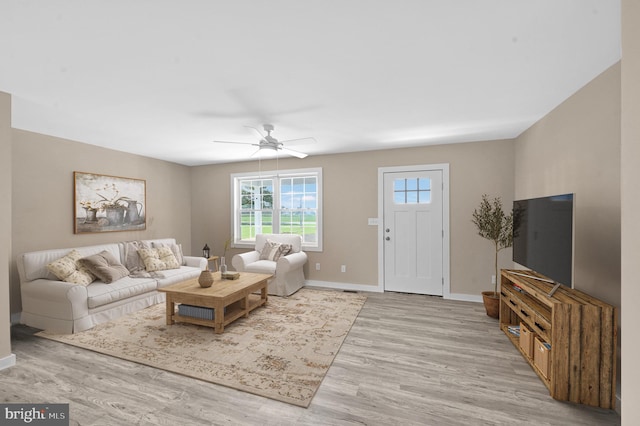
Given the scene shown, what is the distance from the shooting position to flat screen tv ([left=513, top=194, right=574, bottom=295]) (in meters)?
2.09

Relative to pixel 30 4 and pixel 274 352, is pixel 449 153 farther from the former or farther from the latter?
pixel 30 4

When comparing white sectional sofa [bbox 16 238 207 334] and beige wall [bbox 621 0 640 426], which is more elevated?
beige wall [bbox 621 0 640 426]

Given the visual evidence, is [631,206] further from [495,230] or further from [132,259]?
[132,259]

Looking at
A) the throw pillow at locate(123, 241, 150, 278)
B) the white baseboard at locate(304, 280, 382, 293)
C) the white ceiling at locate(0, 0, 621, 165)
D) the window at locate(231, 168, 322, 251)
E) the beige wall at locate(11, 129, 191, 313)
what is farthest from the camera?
the window at locate(231, 168, 322, 251)

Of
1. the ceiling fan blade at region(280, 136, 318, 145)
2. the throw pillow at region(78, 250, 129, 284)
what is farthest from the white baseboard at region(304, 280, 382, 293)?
the throw pillow at region(78, 250, 129, 284)

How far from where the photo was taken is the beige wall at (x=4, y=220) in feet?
7.65

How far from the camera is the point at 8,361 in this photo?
2.36m

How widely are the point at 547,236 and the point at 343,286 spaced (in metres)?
3.12

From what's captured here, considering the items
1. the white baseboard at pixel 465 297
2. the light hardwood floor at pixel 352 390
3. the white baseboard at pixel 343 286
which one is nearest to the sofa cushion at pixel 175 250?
the light hardwood floor at pixel 352 390

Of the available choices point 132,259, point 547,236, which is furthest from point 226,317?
point 547,236

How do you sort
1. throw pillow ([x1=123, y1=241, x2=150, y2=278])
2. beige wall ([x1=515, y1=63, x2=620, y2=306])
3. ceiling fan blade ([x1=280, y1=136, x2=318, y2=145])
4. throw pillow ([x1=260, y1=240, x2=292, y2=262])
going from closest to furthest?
beige wall ([x1=515, y1=63, x2=620, y2=306]) → ceiling fan blade ([x1=280, y1=136, x2=318, y2=145]) → throw pillow ([x1=123, y1=241, x2=150, y2=278]) → throw pillow ([x1=260, y1=240, x2=292, y2=262])

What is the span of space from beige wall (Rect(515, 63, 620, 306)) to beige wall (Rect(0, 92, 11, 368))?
15.9ft

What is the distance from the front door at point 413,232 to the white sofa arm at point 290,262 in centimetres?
146

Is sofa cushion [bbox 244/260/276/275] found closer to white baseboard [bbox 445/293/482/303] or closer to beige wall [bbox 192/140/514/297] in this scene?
beige wall [bbox 192/140/514/297]
